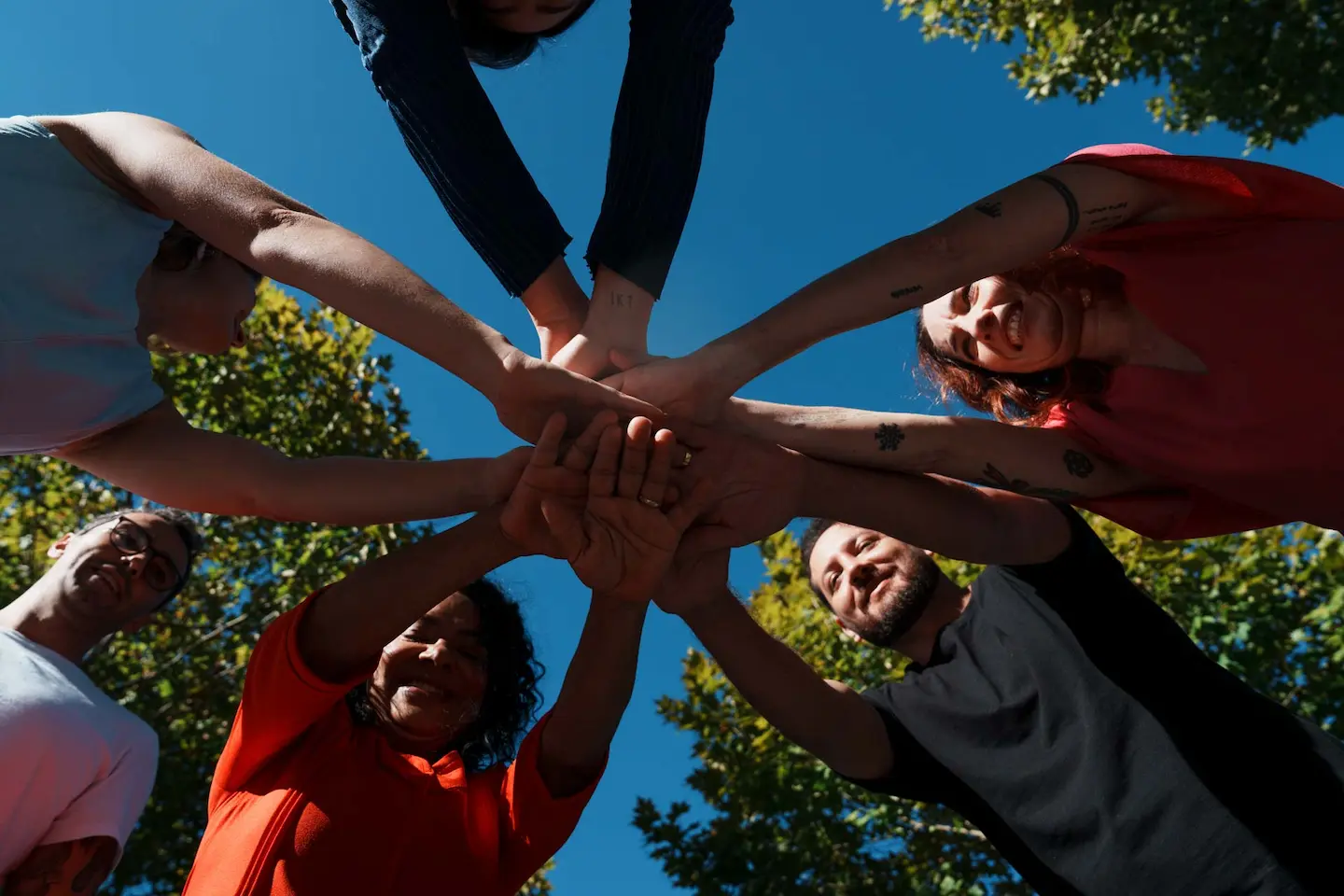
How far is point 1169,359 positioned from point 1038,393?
1.25 ft

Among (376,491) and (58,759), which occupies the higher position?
(376,491)

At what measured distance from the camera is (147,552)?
10.6 feet

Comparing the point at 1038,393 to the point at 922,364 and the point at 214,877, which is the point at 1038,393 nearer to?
the point at 922,364

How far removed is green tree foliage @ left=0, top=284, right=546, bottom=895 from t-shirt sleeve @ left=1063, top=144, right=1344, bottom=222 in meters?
5.89

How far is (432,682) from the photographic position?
2.87m

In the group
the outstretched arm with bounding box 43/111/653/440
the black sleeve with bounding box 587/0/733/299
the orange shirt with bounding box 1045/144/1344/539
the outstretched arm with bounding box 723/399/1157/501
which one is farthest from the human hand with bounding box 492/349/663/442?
the orange shirt with bounding box 1045/144/1344/539

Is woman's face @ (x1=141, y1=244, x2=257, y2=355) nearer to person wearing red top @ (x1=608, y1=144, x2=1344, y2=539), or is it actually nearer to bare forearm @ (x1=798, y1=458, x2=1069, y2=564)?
person wearing red top @ (x1=608, y1=144, x2=1344, y2=539)

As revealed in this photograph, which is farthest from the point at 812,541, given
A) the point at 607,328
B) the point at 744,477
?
the point at 607,328

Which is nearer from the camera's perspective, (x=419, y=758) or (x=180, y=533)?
(x=419, y=758)

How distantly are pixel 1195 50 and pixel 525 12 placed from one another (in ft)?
22.0

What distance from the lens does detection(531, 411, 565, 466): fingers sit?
2080mm

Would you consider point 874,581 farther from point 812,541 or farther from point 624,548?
point 624,548

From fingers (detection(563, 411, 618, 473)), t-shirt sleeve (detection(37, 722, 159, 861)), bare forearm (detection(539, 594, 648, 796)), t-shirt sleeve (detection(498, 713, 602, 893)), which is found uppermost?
fingers (detection(563, 411, 618, 473))

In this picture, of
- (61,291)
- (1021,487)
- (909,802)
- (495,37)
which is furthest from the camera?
(909,802)
